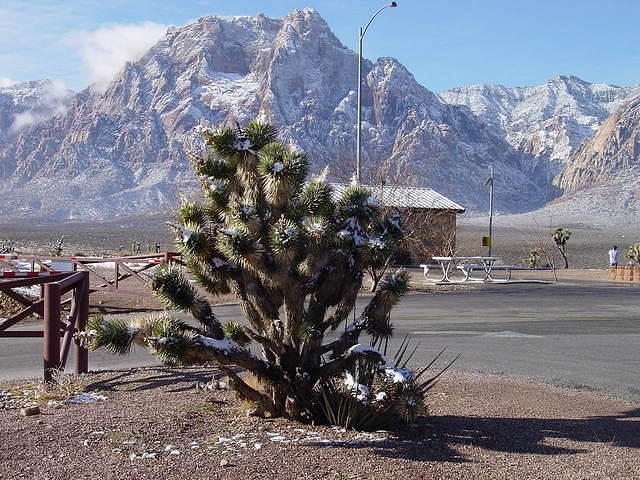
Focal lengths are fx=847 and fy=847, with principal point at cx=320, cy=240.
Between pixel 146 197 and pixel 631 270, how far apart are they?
162290mm

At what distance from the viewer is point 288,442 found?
659 cm

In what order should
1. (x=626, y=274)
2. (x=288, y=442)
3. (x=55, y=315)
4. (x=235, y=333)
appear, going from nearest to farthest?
1. (x=288, y=442)
2. (x=235, y=333)
3. (x=55, y=315)
4. (x=626, y=274)

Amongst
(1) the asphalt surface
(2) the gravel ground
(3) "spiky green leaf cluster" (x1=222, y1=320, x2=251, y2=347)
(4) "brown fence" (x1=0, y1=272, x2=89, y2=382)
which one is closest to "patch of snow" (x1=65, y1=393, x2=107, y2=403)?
(2) the gravel ground

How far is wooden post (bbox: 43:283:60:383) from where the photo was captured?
9.37 m

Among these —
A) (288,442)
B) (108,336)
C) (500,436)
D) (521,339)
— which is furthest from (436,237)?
(108,336)

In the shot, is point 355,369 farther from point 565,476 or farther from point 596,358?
point 596,358

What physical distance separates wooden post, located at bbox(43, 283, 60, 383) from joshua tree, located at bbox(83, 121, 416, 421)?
8.12ft

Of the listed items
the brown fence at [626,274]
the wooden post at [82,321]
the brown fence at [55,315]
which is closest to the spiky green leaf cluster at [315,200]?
the brown fence at [55,315]

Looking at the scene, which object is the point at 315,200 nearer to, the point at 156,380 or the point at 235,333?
the point at 235,333

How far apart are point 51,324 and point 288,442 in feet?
13.1

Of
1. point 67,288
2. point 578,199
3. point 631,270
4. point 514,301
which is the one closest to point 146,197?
point 578,199

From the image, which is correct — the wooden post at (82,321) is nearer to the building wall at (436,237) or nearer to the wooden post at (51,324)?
the wooden post at (51,324)

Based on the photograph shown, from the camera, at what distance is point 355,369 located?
7.55 meters

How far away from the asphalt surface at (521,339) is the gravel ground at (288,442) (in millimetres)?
2478
